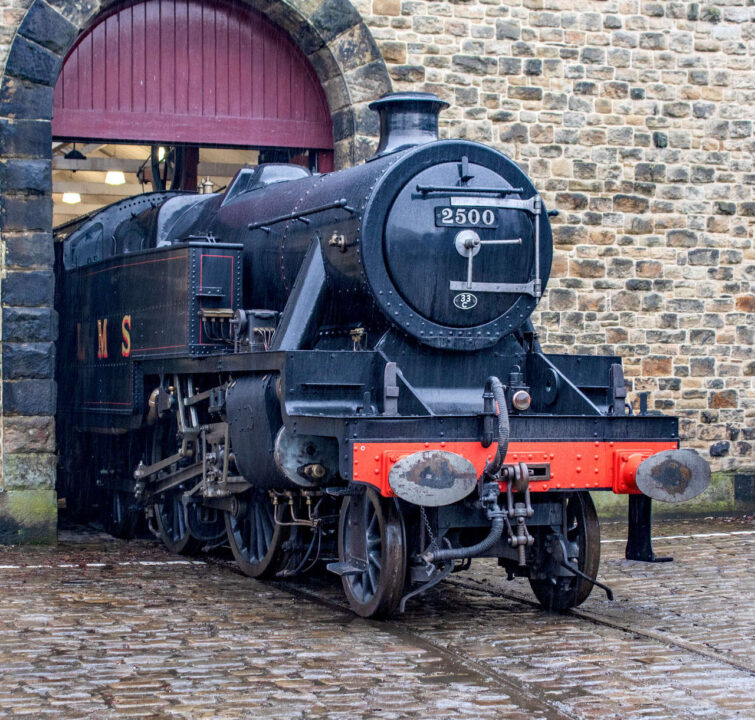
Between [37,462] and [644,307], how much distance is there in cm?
526

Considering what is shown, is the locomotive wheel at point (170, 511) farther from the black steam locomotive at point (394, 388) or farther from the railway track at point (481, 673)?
the railway track at point (481, 673)

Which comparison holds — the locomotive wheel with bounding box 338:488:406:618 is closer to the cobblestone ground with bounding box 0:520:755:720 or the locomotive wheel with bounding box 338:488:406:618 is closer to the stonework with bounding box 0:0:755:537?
the cobblestone ground with bounding box 0:520:755:720

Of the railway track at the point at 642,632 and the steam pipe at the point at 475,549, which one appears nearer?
the railway track at the point at 642,632

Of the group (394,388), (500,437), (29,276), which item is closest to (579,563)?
(500,437)

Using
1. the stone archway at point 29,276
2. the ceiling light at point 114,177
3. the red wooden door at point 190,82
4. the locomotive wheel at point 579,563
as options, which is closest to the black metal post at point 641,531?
the locomotive wheel at point 579,563

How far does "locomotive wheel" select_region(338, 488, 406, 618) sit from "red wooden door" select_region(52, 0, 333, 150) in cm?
493

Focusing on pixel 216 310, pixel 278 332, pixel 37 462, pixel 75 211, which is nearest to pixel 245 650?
pixel 278 332

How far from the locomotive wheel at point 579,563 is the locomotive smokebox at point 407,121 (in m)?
2.25

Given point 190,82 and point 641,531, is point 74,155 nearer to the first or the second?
point 190,82

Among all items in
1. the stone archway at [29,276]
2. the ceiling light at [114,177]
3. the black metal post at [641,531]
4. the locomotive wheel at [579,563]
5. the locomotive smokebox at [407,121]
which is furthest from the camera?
the ceiling light at [114,177]

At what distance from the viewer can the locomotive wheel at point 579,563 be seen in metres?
7.18

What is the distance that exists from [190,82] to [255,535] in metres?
4.32

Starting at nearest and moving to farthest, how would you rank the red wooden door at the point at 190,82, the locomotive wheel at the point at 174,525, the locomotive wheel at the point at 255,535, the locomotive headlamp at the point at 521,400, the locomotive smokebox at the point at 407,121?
the locomotive headlamp at the point at 521,400 < the locomotive smokebox at the point at 407,121 < the locomotive wheel at the point at 255,535 < the locomotive wheel at the point at 174,525 < the red wooden door at the point at 190,82

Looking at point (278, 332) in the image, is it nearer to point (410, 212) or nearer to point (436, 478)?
point (410, 212)
